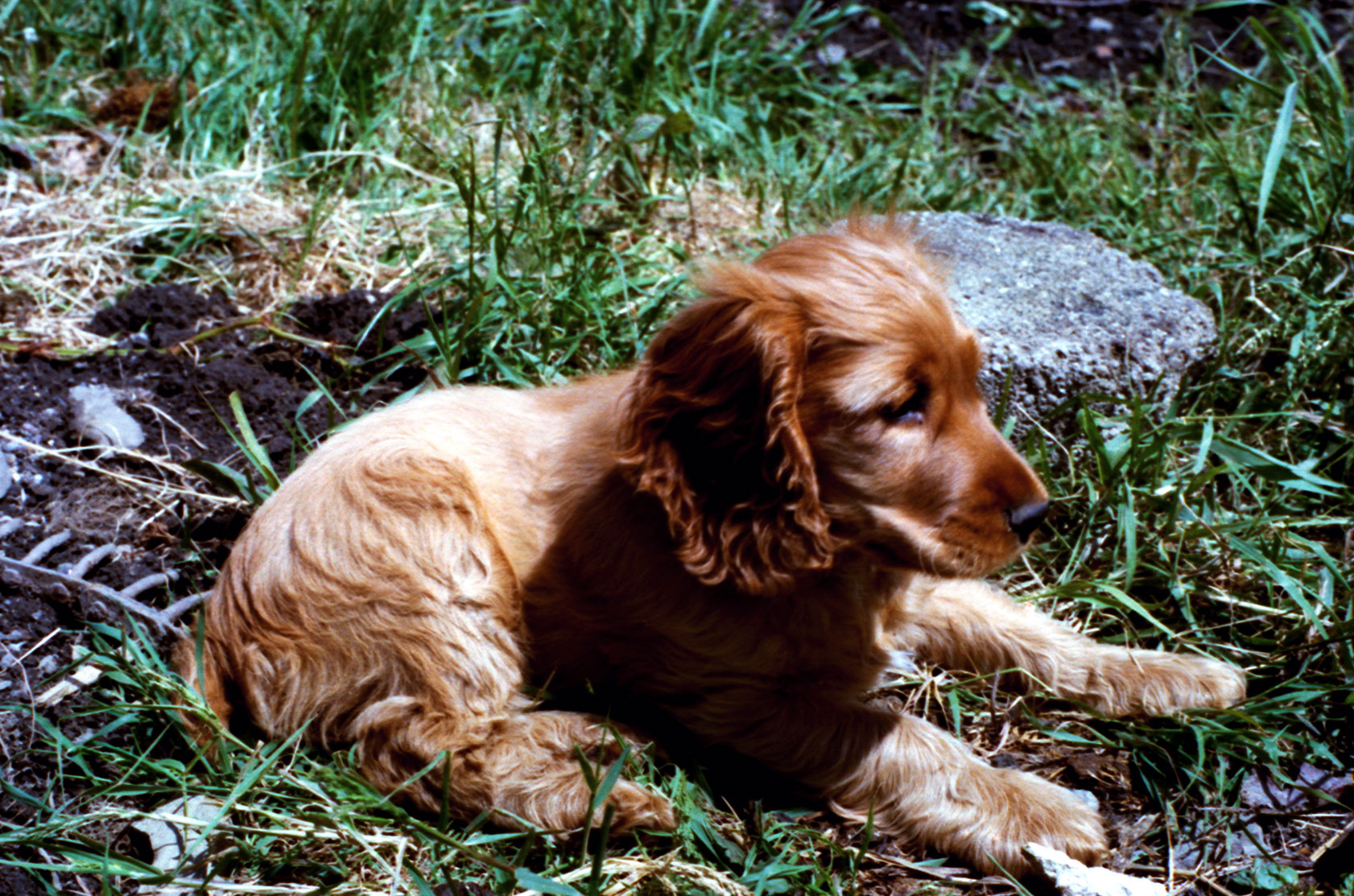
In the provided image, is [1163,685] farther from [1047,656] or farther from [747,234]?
[747,234]

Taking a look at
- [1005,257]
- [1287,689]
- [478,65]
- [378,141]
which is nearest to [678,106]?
[478,65]

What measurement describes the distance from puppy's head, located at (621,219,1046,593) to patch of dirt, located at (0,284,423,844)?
1643mm

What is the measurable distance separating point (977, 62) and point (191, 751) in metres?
5.47

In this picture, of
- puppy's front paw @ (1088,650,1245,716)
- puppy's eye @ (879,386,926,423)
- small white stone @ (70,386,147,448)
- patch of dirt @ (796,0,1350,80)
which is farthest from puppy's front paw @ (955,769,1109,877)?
patch of dirt @ (796,0,1350,80)

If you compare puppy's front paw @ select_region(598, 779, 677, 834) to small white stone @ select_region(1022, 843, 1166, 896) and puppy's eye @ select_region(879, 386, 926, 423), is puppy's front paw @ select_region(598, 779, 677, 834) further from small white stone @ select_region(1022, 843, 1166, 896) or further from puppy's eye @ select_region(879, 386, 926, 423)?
puppy's eye @ select_region(879, 386, 926, 423)

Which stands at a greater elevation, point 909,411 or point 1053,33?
point 1053,33

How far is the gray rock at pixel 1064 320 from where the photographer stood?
416 centimetres

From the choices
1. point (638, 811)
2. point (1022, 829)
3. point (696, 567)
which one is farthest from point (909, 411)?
point (638, 811)

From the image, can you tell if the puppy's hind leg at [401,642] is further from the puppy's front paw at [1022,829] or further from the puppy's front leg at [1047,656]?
the puppy's front leg at [1047,656]

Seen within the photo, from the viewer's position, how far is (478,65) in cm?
578

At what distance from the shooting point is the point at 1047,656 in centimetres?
361

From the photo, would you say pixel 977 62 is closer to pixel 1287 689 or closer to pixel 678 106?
pixel 678 106

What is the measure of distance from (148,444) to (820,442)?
2431mm

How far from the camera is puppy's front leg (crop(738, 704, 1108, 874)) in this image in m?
3.07
